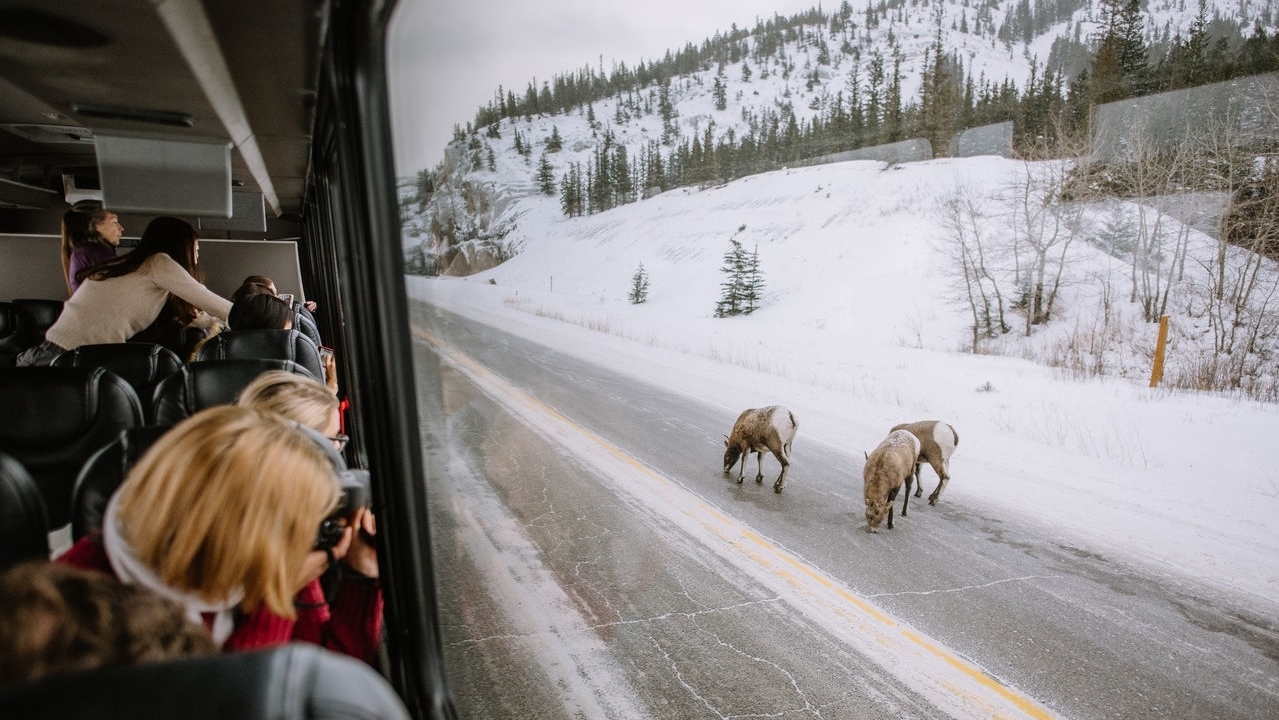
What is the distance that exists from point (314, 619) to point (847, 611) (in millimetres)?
2511

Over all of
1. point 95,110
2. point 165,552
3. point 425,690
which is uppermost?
point 95,110

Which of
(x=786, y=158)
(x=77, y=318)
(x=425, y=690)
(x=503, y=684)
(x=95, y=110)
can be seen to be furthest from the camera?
(x=786, y=158)

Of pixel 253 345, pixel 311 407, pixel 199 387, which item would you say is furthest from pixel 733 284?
pixel 311 407

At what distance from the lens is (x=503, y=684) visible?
2496mm

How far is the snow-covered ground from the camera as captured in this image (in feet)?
10.4

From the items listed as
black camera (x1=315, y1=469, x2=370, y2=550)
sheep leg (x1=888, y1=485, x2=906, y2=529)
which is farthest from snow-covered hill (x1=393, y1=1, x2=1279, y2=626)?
black camera (x1=315, y1=469, x2=370, y2=550)

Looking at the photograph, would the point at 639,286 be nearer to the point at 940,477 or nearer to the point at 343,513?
the point at 940,477

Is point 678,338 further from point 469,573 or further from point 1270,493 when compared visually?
point 1270,493

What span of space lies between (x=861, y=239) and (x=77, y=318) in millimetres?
6089

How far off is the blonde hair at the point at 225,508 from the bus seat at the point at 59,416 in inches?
48.3

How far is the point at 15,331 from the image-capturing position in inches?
227

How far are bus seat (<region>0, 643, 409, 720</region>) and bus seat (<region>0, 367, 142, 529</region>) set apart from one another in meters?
1.88

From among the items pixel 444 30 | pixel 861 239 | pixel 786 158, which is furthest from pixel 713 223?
pixel 444 30

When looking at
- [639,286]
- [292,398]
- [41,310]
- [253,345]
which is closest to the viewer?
[292,398]
